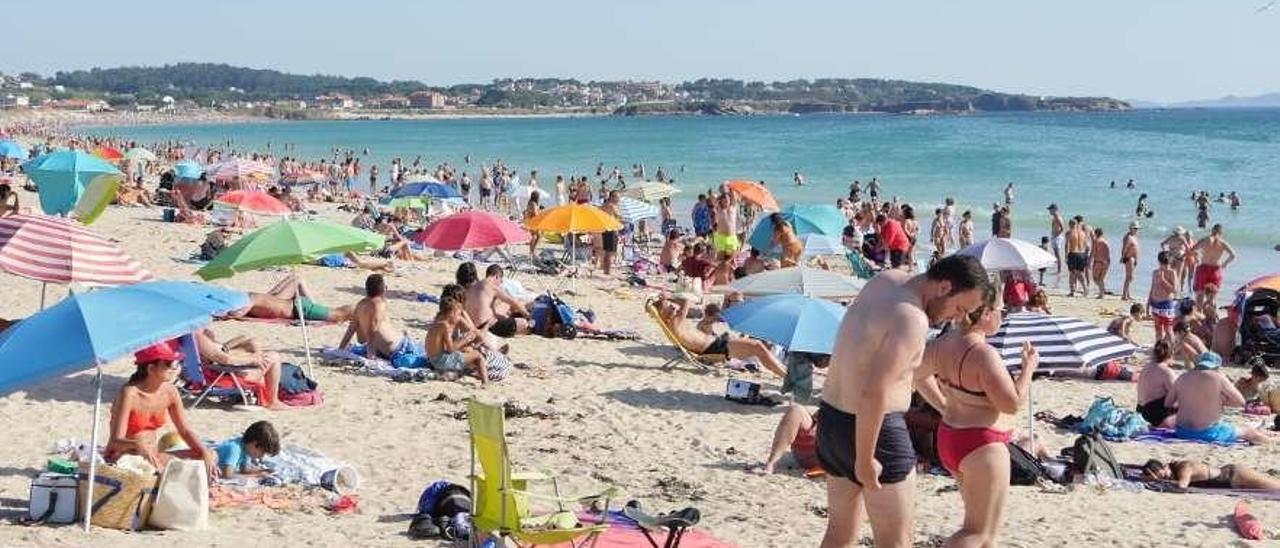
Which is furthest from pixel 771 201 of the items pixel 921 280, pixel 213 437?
pixel 921 280

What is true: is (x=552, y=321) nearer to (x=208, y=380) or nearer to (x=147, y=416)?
(x=208, y=380)

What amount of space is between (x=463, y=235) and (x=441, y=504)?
6694mm

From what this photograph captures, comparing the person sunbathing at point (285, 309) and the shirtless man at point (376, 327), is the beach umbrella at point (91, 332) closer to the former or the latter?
the shirtless man at point (376, 327)

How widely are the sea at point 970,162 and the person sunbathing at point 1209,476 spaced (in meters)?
12.5

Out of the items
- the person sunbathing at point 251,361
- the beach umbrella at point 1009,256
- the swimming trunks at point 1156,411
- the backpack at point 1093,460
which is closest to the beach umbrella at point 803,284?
the swimming trunks at point 1156,411

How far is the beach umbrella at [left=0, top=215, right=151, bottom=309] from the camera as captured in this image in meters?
8.52

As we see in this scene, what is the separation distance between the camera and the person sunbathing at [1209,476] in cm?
796

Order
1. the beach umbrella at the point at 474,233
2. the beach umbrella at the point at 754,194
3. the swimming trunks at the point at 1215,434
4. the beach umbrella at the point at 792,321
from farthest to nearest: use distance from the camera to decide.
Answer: the beach umbrella at the point at 754,194 → the beach umbrella at the point at 474,233 → the swimming trunks at the point at 1215,434 → the beach umbrella at the point at 792,321

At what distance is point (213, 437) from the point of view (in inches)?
320

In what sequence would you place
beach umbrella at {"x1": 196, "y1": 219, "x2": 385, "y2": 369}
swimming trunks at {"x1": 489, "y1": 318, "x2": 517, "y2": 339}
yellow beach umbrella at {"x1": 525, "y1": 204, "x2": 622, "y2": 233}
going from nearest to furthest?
beach umbrella at {"x1": 196, "y1": 219, "x2": 385, "y2": 369}
swimming trunks at {"x1": 489, "y1": 318, "x2": 517, "y2": 339}
yellow beach umbrella at {"x1": 525, "y1": 204, "x2": 622, "y2": 233}

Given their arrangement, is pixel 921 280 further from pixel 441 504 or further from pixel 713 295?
pixel 713 295

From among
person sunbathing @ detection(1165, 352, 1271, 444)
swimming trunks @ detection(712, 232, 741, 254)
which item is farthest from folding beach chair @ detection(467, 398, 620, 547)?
swimming trunks @ detection(712, 232, 741, 254)

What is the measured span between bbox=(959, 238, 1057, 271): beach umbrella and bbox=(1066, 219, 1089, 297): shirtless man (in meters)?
5.45

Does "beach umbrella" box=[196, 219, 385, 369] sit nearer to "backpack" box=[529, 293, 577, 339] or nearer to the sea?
"backpack" box=[529, 293, 577, 339]
